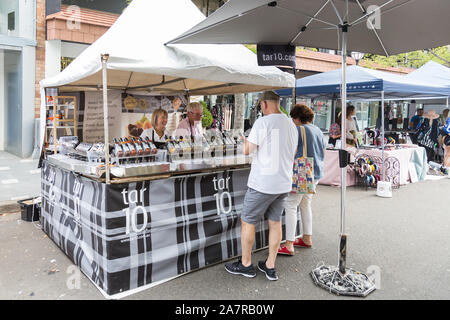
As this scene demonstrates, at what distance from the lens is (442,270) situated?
Answer: 155 inches

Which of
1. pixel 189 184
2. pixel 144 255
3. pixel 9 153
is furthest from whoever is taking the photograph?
pixel 9 153

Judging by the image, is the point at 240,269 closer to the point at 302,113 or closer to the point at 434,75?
the point at 302,113

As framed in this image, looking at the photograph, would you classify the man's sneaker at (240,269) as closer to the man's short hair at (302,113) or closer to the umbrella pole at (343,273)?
the umbrella pole at (343,273)

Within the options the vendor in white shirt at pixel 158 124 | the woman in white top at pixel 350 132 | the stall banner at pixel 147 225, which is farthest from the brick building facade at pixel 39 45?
the woman in white top at pixel 350 132

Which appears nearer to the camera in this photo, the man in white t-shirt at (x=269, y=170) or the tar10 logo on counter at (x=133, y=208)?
the tar10 logo on counter at (x=133, y=208)

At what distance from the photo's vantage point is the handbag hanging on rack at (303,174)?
4051mm

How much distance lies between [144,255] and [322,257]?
6.70ft

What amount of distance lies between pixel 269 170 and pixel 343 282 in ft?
4.20

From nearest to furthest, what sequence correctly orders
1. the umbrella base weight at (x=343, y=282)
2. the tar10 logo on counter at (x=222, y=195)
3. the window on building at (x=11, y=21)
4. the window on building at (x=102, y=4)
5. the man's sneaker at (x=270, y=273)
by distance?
the umbrella base weight at (x=343, y=282) < the man's sneaker at (x=270, y=273) < the tar10 logo on counter at (x=222, y=195) < the window on building at (x=11, y=21) < the window on building at (x=102, y=4)

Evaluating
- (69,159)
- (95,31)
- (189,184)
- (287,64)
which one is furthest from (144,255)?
(95,31)

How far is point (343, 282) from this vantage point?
3.51m

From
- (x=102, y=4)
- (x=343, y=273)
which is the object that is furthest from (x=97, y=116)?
(x=102, y=4)

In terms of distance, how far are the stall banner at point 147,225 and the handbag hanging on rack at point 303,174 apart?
59cm
